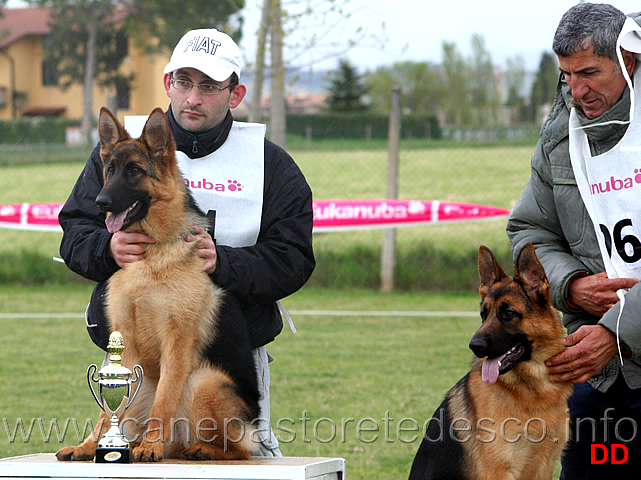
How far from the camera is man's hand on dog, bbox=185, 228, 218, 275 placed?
2.99m

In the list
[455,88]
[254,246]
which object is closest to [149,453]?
[254,246]

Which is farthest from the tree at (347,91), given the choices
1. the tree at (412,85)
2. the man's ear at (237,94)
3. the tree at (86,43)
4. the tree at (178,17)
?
the man's ear at (237,94)

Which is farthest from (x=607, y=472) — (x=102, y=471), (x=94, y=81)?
(x=94, y=81)

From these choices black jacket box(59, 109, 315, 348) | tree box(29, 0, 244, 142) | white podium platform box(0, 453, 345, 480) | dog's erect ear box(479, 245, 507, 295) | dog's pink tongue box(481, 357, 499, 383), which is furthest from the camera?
tree box(29, 0, 244, 142)

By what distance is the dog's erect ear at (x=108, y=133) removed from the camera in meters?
2.90

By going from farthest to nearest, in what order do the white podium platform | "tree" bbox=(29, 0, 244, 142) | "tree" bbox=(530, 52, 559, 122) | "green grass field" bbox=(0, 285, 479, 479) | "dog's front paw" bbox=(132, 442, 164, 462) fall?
1. "tree" bbox=(29, 0, 244, 142)
2. "tree" bbox=(530, 52, 559, 122)
3. "green grass field" bbox=(0, 285, 479, 479)
4. "dog's front paw" bbox=(132, 442, 164, 462)
5. the white podium platform

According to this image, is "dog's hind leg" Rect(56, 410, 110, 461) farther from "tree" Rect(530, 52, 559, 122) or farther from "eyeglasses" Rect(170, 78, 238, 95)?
"tree" Rect(530, 52, 559, 122)

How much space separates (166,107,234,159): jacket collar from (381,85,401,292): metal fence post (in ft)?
28.7

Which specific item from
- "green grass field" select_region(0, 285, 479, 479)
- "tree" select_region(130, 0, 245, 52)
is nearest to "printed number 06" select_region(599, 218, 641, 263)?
"green grass field" select_region(0, 285, 479, 479)

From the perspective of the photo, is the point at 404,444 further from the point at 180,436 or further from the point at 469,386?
the point at 180,436

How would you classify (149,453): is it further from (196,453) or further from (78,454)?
(78,454)

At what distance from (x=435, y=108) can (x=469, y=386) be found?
1105 cm

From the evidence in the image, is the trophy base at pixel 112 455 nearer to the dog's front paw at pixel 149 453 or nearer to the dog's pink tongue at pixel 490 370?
the dog's front paw at pixel 149 453

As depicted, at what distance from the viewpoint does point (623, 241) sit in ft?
9.98
